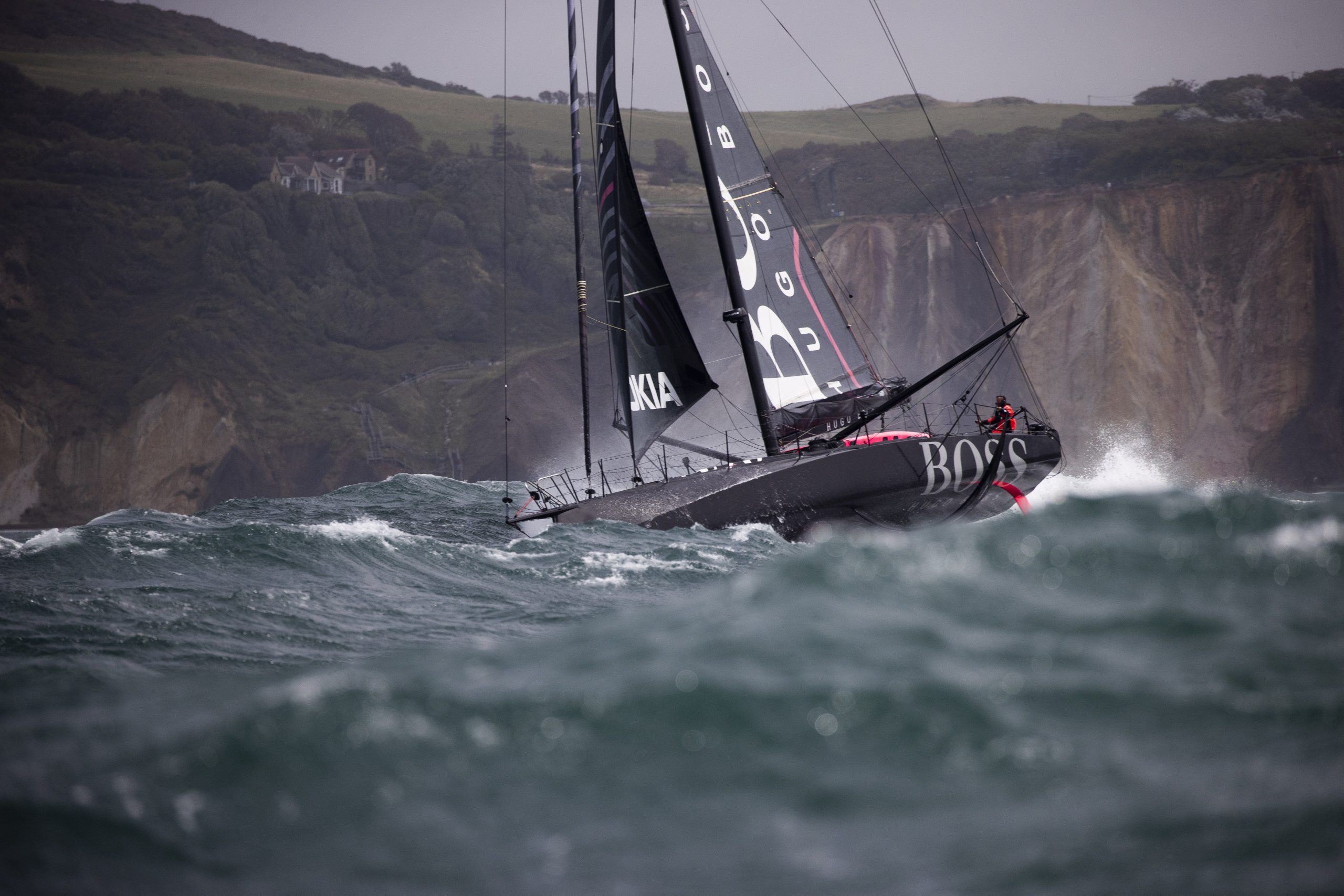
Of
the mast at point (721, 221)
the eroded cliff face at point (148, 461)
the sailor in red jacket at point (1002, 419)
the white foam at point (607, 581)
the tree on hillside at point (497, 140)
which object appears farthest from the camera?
the tree on hillside at point (497, 140)

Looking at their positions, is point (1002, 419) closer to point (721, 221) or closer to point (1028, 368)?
point (721, 221)

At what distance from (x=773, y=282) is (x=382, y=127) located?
202 feet

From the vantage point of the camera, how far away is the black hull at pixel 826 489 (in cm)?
1423

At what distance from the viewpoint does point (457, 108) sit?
3179 inches

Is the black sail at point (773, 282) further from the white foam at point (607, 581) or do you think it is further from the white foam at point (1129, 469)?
the white foam at point (1129, 469)

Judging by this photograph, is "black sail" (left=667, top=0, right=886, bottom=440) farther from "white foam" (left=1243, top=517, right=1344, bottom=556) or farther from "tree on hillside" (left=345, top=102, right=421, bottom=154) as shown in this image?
"tree on hillside" (left=345, top=102, right=421, bottom=154)

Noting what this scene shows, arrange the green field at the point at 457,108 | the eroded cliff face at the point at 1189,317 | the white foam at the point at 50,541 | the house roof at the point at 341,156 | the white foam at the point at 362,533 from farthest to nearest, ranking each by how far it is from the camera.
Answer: the house roof at the point at 341,156 → the green field at the point at 457,108 → the eroded cliff face at the point at 1189,317 → the white foam at the point at 362,533 → the white foam at the point at 50,541

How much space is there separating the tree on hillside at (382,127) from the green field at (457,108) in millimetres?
1851

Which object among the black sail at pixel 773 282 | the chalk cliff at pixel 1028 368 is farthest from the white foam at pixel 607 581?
the chalk cliff at pixel 1028 368

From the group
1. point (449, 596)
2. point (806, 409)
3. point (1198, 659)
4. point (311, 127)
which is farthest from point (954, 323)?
point (311, 127)

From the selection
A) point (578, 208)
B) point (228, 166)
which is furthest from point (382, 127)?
point (578, 208)

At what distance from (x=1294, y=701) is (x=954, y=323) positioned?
38846 millimetres

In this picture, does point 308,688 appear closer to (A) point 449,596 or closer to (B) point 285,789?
(B) point 285,789

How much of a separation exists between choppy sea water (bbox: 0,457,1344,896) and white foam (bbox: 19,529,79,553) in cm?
912
